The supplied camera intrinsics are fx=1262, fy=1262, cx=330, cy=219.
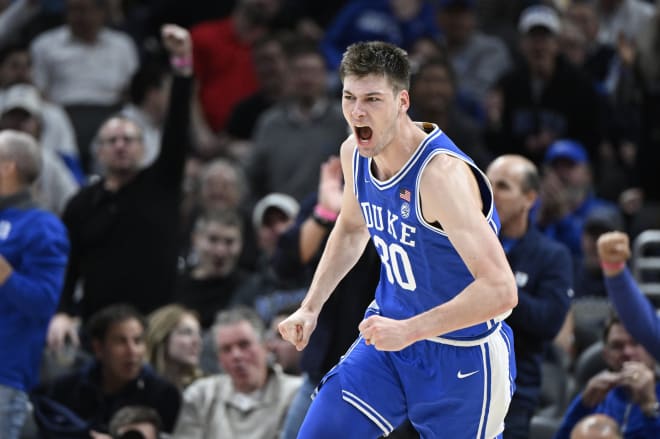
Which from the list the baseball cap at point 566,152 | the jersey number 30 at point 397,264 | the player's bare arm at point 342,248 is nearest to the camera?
the jersey number 30 at point 397,264

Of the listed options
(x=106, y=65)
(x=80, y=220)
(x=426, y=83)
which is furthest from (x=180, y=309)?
(x=106, y=65)

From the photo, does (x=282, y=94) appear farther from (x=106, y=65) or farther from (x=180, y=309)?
(x=180, y=309)

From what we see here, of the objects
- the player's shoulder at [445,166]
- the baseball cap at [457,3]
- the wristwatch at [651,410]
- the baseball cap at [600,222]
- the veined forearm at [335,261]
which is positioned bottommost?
the wristwatch at [651,410]

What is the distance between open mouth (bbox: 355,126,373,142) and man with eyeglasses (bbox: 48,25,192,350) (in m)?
3.50

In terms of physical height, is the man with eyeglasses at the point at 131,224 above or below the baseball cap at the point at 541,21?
below

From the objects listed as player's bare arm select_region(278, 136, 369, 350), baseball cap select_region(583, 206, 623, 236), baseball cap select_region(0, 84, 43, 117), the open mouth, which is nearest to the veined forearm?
player's bare arm select_region(278, 136, 369, 350)

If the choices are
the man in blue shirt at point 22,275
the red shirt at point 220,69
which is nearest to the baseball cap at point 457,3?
the red shirt at point 220,69

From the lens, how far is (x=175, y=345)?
782 centimetres

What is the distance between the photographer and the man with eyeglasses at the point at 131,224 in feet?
26.9

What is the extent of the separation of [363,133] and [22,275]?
2.62 meters

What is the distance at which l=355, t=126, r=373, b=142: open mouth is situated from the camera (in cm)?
481

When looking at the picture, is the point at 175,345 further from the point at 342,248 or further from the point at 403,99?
the point at 403,99

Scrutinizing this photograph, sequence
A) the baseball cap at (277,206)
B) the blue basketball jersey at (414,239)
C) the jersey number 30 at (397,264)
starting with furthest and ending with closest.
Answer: the baseball cap at (277,206), the jersey number 30 at (397,264), the blue basketball jersey at (414,239)

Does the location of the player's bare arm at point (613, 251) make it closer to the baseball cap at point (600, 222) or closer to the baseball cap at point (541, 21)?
the baseball cap at point (600, 222)
